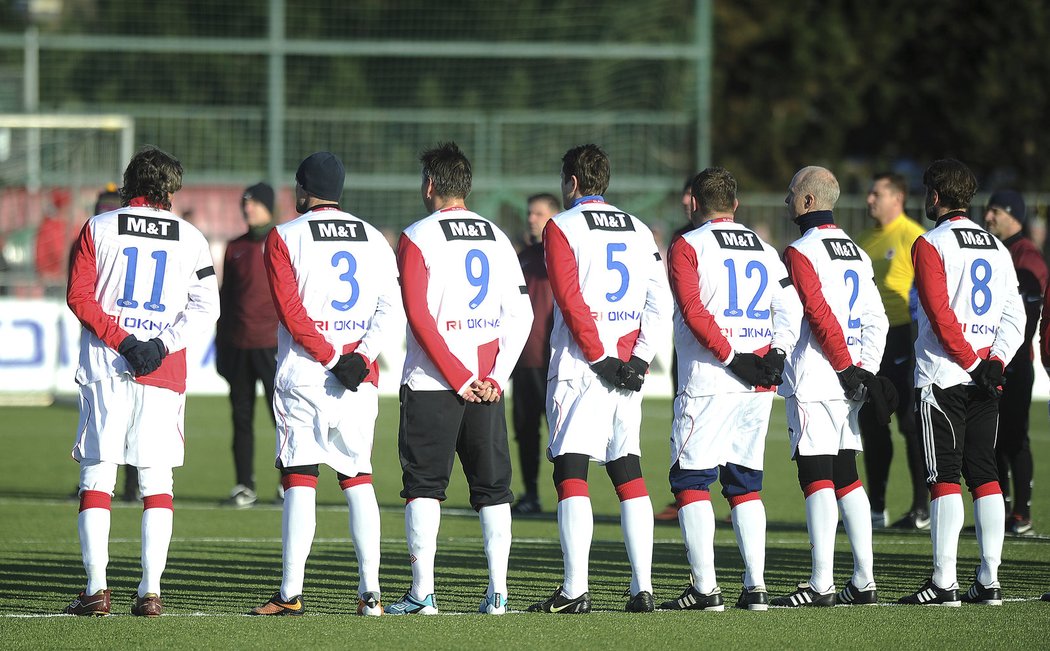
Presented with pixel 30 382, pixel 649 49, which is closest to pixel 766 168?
pixel 649 49

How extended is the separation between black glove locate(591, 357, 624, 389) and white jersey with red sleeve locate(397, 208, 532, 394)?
0.39 m

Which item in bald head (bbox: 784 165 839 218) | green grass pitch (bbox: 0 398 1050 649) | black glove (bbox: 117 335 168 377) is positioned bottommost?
green grass pitch (bbox: 0 398 1050 649)

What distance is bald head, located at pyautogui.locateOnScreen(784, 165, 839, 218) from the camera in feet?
26.1

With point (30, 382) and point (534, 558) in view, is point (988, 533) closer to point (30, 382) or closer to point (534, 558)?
point (534, 558)

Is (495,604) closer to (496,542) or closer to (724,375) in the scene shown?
(496,542)

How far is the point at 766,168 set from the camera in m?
41.2

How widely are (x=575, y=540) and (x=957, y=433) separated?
2052 mm

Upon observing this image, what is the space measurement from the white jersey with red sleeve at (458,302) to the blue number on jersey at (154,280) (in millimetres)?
1137

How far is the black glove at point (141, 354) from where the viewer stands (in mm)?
7242

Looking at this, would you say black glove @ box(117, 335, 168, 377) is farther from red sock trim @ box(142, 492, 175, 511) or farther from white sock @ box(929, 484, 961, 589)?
white sock @ box(929, 484, 961, 589)

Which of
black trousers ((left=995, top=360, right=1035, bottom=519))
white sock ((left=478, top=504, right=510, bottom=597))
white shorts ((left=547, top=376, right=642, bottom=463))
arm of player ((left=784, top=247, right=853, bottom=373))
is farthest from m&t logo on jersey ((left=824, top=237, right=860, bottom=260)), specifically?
black trousers ((left=995, top=360, right=1035, bottom=519))

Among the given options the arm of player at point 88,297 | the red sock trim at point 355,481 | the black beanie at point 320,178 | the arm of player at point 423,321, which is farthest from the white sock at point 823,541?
the arm of player at point 88,297

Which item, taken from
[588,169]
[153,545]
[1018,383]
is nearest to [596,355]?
[588,169]

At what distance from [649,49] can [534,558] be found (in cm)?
1720
